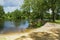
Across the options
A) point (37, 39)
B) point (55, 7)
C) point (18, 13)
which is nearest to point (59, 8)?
point (55, 7)

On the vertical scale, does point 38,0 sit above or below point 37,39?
above

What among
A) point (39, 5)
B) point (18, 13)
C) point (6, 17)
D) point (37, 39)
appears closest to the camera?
point (37, 39)

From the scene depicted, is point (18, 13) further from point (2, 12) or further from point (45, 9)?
point (45, 9)

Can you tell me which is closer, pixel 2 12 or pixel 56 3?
pixel 56 3

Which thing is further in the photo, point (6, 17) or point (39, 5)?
point (6, 17)

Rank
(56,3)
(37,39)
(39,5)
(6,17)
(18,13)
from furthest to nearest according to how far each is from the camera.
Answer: (6,17) → (18,13) → (39,5) → (56,3) → (37,39)

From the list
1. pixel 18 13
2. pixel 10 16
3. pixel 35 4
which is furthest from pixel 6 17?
pixel 35 4

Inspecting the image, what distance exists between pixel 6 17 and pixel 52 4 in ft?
236

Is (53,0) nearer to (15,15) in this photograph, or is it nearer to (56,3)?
(56,3)

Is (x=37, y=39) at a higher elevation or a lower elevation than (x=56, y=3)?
lower

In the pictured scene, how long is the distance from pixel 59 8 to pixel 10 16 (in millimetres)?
71842

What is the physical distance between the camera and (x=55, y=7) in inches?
1362

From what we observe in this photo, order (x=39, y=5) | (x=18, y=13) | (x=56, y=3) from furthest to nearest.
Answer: (x=18, y=13) → (x=39, y=5) → (x=56, y=3)

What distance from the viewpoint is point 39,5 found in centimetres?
3647
